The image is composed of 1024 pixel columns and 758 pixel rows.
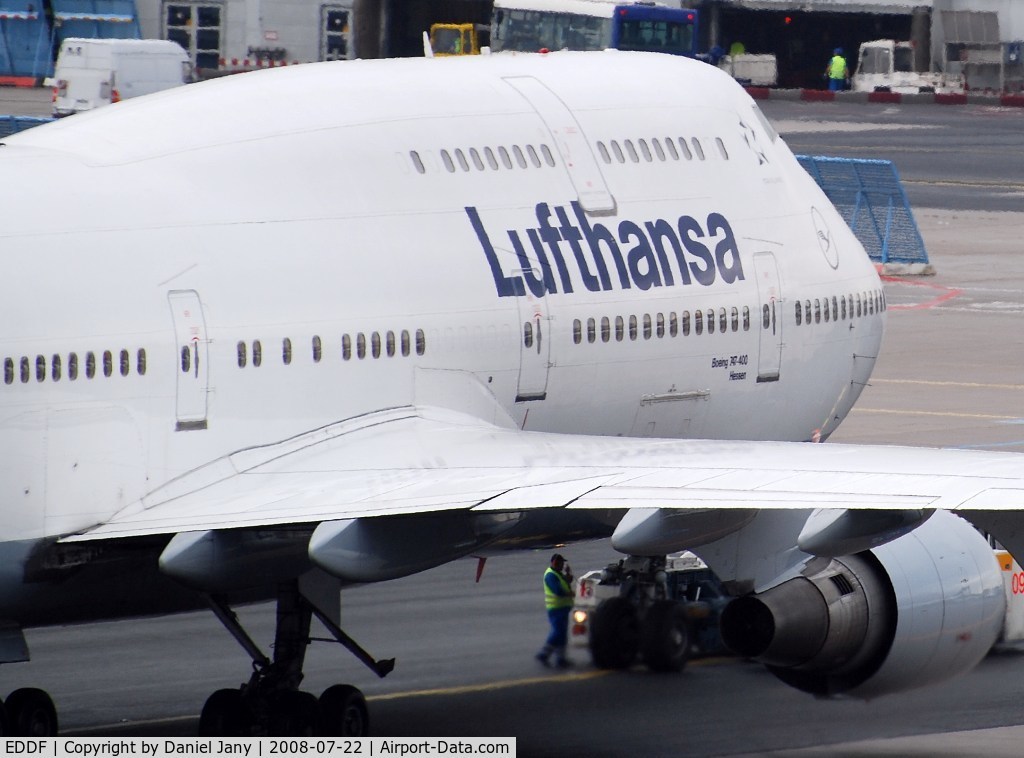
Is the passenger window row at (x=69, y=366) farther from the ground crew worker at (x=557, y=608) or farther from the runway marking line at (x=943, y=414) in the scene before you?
the runway marking line at (x=943, y=414)

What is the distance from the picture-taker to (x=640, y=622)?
27812 millimetres

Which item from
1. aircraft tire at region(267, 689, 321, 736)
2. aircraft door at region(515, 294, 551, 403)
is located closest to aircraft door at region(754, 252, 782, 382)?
aircraft door at region(515, 294, 551, 403)

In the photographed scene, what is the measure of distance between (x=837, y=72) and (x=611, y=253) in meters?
105

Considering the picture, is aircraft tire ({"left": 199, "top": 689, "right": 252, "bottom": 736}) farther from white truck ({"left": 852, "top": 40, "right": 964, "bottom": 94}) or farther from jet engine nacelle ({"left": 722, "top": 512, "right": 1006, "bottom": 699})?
white truck ({"left": 852, "top": 40, "right": 964, "bottom": 94})

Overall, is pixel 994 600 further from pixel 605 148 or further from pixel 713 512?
pixel 605 148

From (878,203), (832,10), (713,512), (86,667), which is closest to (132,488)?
(713,512)

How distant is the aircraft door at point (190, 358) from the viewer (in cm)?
2116

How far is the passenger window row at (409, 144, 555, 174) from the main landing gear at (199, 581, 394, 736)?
5.09m

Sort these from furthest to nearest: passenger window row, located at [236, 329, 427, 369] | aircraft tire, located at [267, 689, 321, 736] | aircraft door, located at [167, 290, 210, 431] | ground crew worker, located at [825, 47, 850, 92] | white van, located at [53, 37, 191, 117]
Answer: ground crew worker, located at [825, 47, 850, 92], white van, located at [53, 37, 191, 117], aircraft tire, located at [267, 689, 321, 736], passenger window row, located at [236, 329, 427, 369], aircraft door, located at [167, 290, 210, 431]

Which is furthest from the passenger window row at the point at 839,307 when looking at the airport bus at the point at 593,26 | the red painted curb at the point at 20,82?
the red painted curb at the point at 20,82

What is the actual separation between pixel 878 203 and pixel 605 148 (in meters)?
43.8

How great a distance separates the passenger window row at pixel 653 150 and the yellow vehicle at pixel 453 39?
89488mm

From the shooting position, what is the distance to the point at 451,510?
64.2 feet

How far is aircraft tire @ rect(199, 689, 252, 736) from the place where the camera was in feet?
74.2
